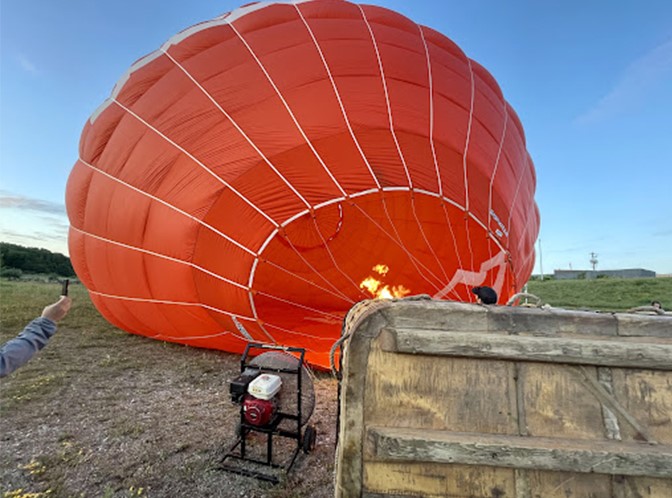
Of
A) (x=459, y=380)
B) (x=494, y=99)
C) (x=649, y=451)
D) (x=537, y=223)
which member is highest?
(x=494, y=99)

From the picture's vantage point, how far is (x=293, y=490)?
264cm

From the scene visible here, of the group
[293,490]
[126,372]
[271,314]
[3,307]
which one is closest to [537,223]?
Answer: [271,314]

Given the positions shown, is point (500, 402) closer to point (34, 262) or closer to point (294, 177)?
point (294, 177)

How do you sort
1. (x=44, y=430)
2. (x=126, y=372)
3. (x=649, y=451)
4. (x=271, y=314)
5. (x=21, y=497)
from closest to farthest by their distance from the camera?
(x=649, y=451) < (x=21, y=497) < (x=44, y=430) < (x=271, y=314) < (x=126, y=372)

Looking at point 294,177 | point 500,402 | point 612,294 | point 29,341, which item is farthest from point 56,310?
point 612,294

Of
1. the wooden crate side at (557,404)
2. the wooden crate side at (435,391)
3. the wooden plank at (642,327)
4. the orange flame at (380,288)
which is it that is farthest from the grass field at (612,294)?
the wooden crate side at (435,391)

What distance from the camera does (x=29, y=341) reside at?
1.79 meters

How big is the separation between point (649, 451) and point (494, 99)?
482 centimetres

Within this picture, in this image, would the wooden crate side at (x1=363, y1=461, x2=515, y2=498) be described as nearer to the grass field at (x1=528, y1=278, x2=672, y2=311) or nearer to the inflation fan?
the inflation fan

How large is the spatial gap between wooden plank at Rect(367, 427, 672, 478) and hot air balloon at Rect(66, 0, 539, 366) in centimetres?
244

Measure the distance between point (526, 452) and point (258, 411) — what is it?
6.58 ft

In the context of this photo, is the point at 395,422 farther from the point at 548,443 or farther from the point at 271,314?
the point at 271,314

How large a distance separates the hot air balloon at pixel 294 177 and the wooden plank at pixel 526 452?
2.44 m

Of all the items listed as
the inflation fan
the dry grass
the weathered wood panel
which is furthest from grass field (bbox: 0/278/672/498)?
the weathered wood panel
